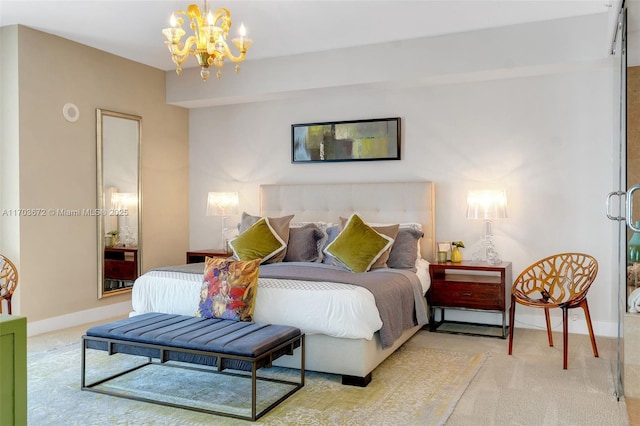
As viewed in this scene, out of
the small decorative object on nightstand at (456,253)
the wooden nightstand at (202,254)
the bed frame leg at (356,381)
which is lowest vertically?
the bed frame leg at (356,381)

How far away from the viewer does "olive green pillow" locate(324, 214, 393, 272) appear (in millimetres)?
4418

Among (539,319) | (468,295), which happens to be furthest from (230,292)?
(539,319)

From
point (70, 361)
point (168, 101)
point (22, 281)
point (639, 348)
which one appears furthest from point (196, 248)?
point (639, 348)

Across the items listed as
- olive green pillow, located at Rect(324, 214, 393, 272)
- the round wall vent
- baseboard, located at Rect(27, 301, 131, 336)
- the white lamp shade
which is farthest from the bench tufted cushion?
the round wall vent

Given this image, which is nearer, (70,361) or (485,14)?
(70,361)

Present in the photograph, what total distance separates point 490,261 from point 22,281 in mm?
4047

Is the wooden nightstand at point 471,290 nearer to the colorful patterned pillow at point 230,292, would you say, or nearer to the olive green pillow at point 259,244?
the olive green pillow at point 259,244

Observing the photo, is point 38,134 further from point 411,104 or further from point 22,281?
point 411,104

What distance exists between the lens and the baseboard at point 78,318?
4781mm

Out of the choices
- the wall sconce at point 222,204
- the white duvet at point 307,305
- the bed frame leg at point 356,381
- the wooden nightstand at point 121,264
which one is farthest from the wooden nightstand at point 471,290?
the wooden nightstand at point 121,264

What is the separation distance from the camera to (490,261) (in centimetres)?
489

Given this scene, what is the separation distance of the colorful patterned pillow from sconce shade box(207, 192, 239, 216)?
2398mm

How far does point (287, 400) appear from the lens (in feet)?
10.5

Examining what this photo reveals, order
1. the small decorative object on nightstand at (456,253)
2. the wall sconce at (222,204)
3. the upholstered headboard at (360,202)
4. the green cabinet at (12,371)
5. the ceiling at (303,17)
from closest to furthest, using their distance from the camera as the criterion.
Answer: the green cabinet at (12,371), the ceiling at (303,17), the small decorative object on nightstand at (456,253), the upholstered headboard at (360,202), the wall sconce at (222,204)
